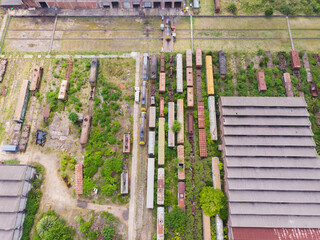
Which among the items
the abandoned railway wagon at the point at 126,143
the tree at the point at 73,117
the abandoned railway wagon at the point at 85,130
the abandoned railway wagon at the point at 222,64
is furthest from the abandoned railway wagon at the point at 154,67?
the tree at the point at 73,117

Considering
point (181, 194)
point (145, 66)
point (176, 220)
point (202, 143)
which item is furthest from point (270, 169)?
point (145, 66)

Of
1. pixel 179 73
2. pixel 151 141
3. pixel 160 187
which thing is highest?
pixel 179 73

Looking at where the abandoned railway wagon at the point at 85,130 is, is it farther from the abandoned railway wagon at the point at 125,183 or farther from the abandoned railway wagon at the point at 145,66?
the abandoned railway wagon at the point at 145,66

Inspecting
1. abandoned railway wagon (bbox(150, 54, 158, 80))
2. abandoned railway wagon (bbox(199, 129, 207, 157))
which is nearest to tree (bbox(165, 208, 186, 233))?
abandoned railway wagon (bbox(199, 129, 207, 157))

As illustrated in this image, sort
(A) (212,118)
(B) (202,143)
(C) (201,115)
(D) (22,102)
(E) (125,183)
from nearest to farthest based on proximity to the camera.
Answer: (E) (125,183)
(B) (202,143)
(A) (212,118)
(C) (201,115)
(D) (22,102)

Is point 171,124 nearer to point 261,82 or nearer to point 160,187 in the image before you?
point 160,187

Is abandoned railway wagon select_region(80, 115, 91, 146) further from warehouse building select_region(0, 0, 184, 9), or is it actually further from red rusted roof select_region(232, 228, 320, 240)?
red rusted roof select_region(232, 228, 320, 240)

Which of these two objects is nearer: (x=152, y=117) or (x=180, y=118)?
(x=152, y=117)
